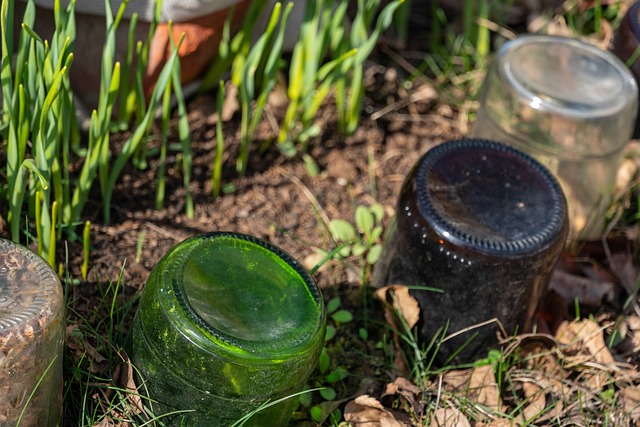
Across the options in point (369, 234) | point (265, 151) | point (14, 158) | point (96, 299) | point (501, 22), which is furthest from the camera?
point (501, 22)

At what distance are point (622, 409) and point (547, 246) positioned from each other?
392 mm

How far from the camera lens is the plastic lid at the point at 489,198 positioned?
5.89 ft

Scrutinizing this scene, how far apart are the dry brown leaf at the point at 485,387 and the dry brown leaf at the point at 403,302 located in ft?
0.56

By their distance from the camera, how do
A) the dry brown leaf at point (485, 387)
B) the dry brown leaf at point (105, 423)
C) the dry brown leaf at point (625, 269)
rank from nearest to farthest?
the dry brown leaf at point (105, 423) < the dry brown leaf at point (485, 387) < the dry brown leaf at point (625, 269)

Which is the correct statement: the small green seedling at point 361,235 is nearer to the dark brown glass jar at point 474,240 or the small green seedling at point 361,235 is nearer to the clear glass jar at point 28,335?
the dark brown glass jar at point 474,240

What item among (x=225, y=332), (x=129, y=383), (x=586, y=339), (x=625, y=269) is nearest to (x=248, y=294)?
(x=225, y=332)

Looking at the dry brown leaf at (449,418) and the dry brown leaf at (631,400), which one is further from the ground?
the dry brown leaf at (449,418)

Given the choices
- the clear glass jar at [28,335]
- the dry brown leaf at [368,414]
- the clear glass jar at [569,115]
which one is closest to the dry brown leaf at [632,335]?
the clear glass jar at [569,115]

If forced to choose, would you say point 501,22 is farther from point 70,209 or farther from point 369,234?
point 70,209

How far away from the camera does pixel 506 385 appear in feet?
6.28

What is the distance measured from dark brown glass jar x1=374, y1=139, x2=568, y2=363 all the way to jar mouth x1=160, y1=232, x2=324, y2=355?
0.32 meters

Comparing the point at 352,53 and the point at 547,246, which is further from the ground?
the point at 352,53

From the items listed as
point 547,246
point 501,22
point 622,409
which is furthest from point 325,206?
point 501,22

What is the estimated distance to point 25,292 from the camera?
4.44ft
